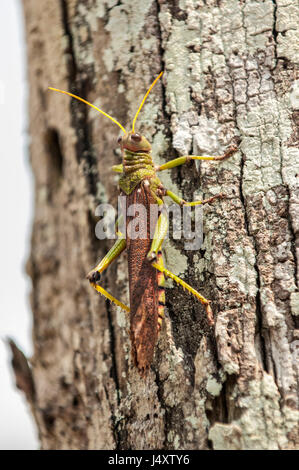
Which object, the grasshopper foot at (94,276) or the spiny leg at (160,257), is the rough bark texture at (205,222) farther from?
the grasshopper foot at (94,276)

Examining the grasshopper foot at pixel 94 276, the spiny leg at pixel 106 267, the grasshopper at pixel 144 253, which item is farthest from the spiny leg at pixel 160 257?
the grasshopper foot at pixel 94 276

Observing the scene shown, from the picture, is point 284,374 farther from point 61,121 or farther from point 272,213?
point 61,121

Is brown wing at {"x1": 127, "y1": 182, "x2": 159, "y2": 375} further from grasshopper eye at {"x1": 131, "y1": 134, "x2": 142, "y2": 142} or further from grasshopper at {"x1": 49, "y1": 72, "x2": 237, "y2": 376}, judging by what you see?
grasshopper eye at {"x1": 131, "y1": 134, "x2": 142, "y2": 142}

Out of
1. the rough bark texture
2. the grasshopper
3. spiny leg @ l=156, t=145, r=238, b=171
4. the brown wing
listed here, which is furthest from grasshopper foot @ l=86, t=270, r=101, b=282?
spiny leg @ l=156, t=145, r=238, b=171

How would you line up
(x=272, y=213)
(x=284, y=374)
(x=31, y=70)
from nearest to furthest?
1. (x=284, y=374)
2. (x=272, y=213)
3. (x=31, y=70)

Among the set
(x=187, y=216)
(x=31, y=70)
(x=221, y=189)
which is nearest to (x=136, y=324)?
(x=187, y=216)
